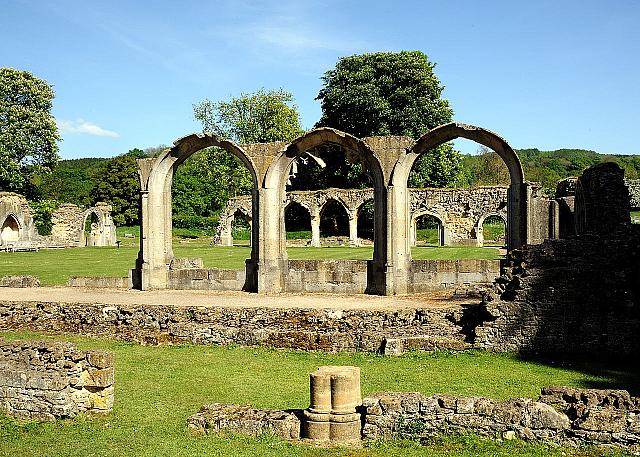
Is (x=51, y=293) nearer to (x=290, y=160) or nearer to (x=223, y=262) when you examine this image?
(x=290, y=160)

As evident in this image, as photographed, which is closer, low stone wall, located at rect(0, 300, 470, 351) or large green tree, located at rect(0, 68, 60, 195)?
low stone wall, located at rect(0, 300, 470, 351)

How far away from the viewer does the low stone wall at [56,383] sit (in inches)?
290

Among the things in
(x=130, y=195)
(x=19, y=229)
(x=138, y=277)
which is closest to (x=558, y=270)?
(x=138, y=277)

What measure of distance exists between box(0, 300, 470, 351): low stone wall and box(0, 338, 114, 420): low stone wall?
4.52 m

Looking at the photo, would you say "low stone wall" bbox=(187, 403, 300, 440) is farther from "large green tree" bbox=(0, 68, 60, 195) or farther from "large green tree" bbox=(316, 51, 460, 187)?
"large green tree" bbox=(0, 68, 60, 195)

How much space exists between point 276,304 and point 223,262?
12058mm

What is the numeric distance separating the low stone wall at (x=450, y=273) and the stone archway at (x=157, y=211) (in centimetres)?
562

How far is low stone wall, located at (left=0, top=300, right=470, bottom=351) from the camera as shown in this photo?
37.5ft

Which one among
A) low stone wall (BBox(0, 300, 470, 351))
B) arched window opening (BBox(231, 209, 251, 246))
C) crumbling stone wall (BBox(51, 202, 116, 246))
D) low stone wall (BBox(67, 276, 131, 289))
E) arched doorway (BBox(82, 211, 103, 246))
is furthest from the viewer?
arched doorway (BBox(82, 211, 103, 246))

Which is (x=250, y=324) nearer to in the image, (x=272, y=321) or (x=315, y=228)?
(x=272, y=321)

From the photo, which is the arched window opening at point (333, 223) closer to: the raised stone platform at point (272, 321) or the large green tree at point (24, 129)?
the large green tree at point (24, 129)

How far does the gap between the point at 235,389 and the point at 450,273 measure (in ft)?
27.1

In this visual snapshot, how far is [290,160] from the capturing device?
56.8 feet

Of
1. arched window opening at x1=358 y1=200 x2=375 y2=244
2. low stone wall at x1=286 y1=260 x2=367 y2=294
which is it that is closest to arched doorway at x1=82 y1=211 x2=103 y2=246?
arched window opening at x1=358 y1=200 x2=375 y2=244
